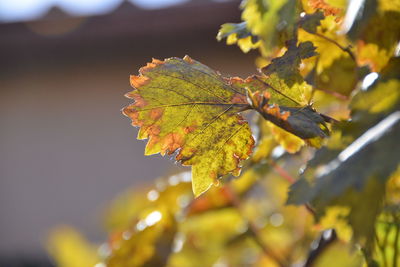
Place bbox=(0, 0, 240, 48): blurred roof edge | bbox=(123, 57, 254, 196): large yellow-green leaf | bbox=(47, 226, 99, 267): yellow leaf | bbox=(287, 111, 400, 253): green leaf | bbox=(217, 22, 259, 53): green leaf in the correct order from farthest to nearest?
bbox=(0, 0, 240, 48): blurred roof edge < bbox=(47, 226, 99, 267): yellow leaf < bbox=(217, 22, 259, 53): green leaf < bbox=(123, 57, 254, 196): large yellow-green leaf < bbox=(287, 111, 400, 253): green leaf

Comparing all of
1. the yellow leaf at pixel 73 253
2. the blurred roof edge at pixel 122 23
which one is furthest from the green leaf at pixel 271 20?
the blurred roof edge at pixel 122 23

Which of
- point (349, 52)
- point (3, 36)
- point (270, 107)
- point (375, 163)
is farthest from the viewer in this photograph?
point (3, 36)

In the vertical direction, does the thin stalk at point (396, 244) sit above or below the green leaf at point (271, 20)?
below

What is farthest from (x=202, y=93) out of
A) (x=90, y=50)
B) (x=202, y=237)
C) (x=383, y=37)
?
(x=90, y=50)

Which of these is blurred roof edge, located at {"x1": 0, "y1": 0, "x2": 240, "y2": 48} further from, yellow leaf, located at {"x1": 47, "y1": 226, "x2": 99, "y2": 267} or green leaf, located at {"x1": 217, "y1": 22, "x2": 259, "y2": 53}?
green leaf, located at {"x1": 217, "y1": 22, "x2": 259, "y2": 53}

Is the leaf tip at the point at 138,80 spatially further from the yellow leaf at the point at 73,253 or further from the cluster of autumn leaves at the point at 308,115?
the yellow leaf at the point at 73,253

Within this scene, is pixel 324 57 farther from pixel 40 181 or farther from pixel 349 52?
pixel 40 181

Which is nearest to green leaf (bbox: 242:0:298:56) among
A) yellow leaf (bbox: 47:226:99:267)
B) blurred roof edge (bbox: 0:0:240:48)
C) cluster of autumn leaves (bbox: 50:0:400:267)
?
cluster of autumn leaves (bbox: 50:0:400:267)

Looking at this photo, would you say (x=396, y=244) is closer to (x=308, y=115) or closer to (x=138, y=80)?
(x=308, y=115)

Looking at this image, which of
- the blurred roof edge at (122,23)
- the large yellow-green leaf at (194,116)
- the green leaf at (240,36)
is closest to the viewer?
the large yellow-green leaf at (194,116)
